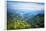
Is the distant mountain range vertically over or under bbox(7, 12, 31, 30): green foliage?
over

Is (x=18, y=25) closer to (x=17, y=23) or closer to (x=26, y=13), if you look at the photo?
(x=17, y=23)

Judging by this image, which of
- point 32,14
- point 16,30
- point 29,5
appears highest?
point 29,5

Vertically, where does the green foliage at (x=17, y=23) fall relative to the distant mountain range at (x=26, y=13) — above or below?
below

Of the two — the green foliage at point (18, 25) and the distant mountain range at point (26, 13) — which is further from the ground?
the distant mountain range at point (26, 13)

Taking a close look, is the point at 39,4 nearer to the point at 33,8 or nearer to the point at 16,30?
the point at 33,8

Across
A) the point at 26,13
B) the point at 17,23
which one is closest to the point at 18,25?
the point at 17,23

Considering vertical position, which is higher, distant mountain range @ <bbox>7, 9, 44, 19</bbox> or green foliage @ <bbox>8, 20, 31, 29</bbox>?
distant mountain range @ <bbox>7, 9, 44, 19</bbox>

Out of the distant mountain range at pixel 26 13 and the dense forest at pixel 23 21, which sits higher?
the distant mountain range at pixel 26 13

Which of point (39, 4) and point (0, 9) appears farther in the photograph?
point (39, 4)

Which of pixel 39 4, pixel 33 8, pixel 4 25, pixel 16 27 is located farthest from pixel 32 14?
pixel 4 25
